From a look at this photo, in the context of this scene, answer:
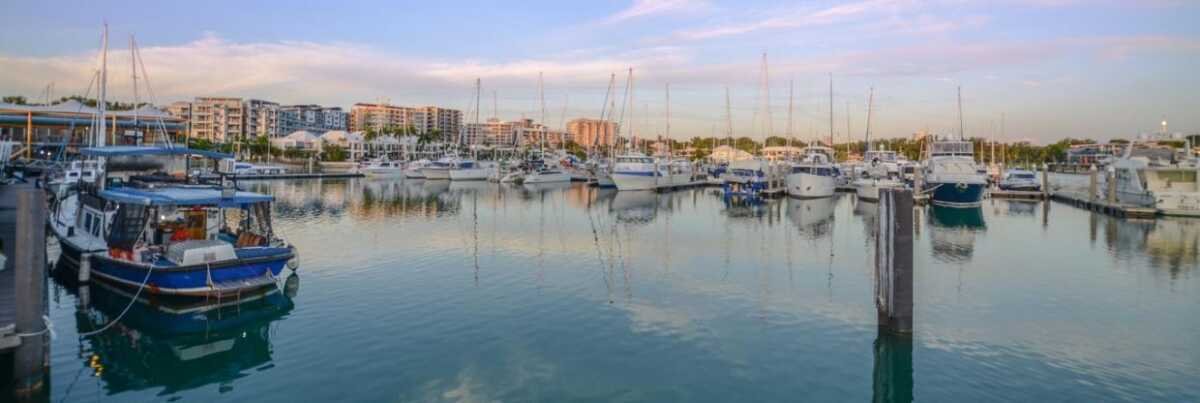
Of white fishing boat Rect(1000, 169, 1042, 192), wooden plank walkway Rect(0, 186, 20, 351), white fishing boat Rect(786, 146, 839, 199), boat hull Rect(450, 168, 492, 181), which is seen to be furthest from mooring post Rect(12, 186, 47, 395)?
boat hull Rect(450, 168, 492, 181)

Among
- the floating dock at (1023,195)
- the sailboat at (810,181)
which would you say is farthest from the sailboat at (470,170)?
the floating dock at (1023,195)

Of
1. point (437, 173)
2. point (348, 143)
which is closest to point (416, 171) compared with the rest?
point (437, 173)

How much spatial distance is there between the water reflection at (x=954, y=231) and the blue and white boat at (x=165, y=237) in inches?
913

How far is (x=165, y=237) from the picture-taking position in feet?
59.2

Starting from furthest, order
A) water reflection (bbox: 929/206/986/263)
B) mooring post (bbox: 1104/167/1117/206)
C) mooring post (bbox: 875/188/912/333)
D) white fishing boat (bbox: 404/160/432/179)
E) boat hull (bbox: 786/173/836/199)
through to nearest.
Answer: white fishing boat (bbox: 404/160/432/179), boat hull (bbox: 786/173/836/199), mooring post (bbox: 1104/167/1117/206), water reflection (bbox: 929/206/986/263), mooring post (bbox: 875/188/912/333)

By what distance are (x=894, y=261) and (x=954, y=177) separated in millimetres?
39122

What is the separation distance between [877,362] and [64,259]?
920 inches

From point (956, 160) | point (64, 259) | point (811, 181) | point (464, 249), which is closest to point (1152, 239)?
point (956, 160)

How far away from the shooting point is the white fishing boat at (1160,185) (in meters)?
39.2

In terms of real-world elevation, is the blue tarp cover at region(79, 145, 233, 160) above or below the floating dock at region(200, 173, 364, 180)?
below

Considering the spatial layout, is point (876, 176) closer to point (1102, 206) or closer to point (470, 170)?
point (1102, 206)

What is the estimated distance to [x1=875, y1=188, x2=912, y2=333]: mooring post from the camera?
41.8ft

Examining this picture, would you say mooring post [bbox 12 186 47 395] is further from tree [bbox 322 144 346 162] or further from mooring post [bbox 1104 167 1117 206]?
tree [bbox 322 144 346 162]

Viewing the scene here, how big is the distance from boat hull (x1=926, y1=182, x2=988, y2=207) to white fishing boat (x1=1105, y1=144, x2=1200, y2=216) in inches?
305
